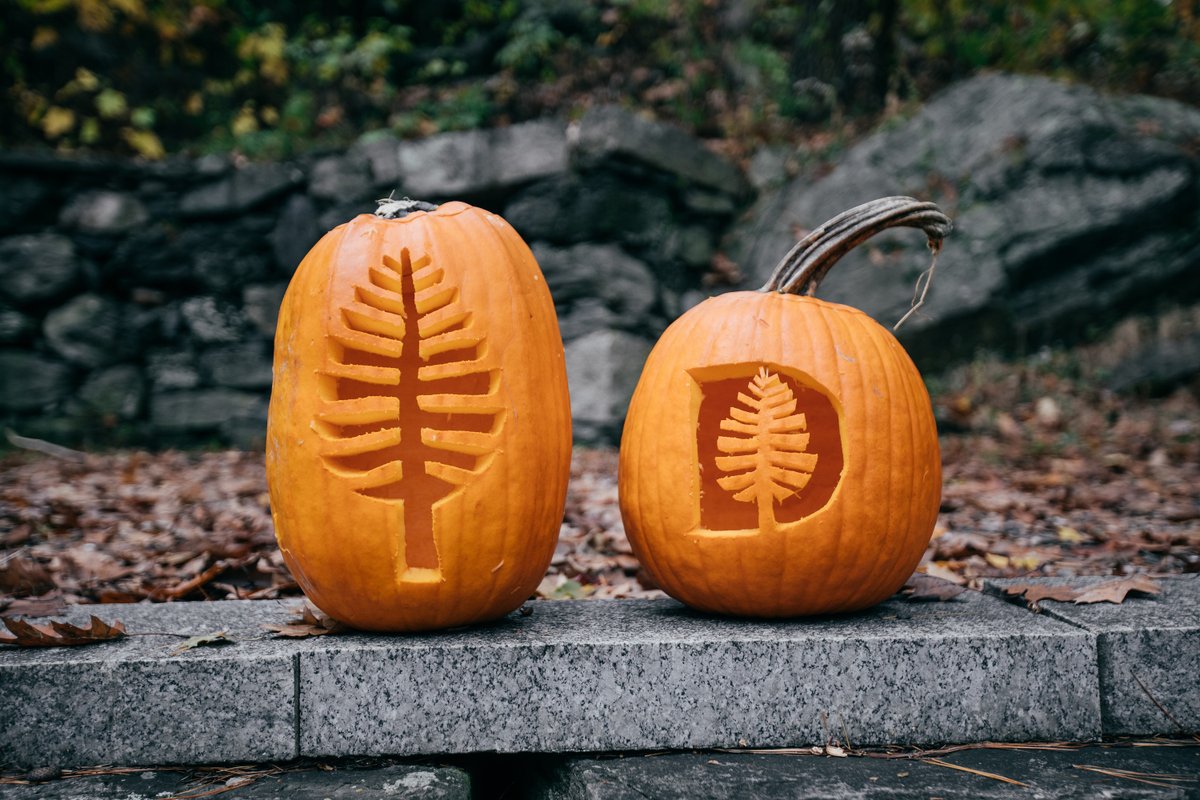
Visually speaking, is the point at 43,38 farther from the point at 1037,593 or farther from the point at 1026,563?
the point at 1037,593

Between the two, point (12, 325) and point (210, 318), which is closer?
point (12, 325)

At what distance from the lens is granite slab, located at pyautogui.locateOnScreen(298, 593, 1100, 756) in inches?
66.5

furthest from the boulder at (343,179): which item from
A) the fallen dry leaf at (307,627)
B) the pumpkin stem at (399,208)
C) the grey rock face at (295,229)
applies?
the fallen dry leaf at (307,627)

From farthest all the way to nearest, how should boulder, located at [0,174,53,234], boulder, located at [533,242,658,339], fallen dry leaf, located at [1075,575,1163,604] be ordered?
1. boulder, located at [0,174,53,234]
2. boulder, located at [533,242,658,339]
3. fallen dry leaf, located at [1075,575,1163,604]

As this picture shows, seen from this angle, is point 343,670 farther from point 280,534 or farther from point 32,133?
point 32,133

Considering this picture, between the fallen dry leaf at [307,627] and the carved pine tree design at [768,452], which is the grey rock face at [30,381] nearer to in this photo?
the fallen dry leaf at [307,627]

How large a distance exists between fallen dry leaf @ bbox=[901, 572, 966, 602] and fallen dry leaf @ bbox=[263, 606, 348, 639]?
1.46 meters

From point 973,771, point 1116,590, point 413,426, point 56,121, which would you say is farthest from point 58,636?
point 56,121

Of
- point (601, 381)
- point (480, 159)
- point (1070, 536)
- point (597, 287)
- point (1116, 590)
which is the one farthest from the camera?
→ point (480, 159)

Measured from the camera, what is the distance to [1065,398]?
5691 mm

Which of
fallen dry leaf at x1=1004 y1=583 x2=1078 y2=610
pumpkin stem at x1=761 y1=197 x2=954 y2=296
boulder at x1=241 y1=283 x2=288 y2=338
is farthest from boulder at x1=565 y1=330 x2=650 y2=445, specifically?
fallen dry leaf at x1=1004 y1=583 x2=1078 y2=610

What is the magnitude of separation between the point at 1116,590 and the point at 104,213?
7.01 meters

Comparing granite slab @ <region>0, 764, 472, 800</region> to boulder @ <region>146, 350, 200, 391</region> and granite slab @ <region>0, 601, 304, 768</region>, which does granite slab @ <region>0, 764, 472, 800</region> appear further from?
boulder @ <region>146, 350, 200, 391</region>

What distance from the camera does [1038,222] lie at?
233 inches
